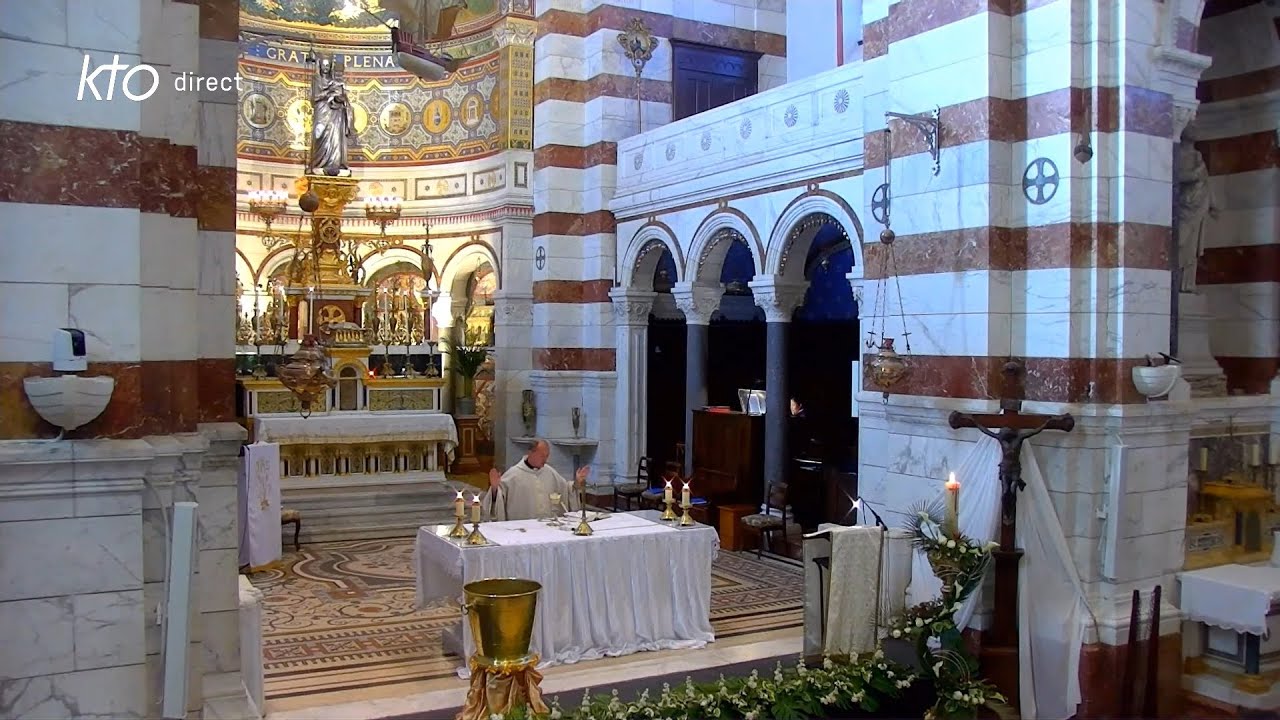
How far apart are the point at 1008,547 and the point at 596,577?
2940mm

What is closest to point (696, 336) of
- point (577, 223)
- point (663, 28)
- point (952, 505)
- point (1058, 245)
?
point (577, 223)

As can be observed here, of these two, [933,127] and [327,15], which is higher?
[327,15]

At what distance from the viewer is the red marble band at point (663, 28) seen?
48.8 feet

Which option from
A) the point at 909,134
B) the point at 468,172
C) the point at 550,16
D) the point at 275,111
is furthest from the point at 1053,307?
the point at 275,111

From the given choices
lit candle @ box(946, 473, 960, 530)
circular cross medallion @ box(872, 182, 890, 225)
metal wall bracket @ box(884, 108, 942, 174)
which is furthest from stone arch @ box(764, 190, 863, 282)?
lit candle @ box(946, 473, 960, 530)

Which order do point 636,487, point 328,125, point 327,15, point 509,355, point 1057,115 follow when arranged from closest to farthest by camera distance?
point 1057,115, point 636,487, point 328,125, point 509,355, point 327,15

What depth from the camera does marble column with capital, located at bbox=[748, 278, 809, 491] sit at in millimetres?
12062

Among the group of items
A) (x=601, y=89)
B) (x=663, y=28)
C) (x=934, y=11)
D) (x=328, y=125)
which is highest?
(x=663, y=28)

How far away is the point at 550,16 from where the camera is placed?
49.8ft

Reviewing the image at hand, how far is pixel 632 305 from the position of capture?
1464cm

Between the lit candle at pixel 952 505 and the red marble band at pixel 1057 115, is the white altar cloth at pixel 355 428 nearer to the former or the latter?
the red marble band at pixel 1057 115

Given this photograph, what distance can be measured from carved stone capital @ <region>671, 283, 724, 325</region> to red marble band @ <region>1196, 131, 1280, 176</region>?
5.99 m

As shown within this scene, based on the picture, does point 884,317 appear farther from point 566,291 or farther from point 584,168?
point 584,168

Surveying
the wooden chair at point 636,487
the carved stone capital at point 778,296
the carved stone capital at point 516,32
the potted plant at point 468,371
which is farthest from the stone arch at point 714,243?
the carved stone capital at point 516,32
